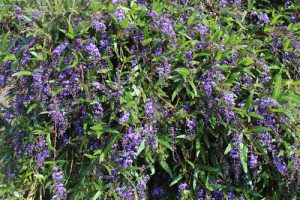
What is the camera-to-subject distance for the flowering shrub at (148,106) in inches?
116

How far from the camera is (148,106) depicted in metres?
2.95

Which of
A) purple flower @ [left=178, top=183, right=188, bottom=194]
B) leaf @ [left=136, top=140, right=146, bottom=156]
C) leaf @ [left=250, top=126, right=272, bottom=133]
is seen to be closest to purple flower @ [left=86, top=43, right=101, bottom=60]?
leaf @ [left=136, top=140, right=146, bottom=156]

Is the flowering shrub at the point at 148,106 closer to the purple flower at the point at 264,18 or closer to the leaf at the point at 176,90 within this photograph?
the leaf at the point at 176,90

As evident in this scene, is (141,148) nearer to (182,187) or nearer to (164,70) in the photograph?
(182,187)

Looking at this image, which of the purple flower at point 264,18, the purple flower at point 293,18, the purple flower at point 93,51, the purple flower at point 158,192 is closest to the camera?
the purple flower at point 93,51

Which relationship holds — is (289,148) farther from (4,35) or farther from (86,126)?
(4,35)

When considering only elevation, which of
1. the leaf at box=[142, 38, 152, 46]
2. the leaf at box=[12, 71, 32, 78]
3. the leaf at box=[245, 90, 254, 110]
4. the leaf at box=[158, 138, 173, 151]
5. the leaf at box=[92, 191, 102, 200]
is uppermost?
the leaf at box=[142, 38, 152, 46]

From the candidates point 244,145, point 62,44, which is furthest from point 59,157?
point 244,145

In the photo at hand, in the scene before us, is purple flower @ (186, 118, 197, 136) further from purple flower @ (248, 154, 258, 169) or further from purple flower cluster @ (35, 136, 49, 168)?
purple flower cluster @ (35, 136, 49, 168)

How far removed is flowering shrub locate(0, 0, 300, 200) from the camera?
116 inches

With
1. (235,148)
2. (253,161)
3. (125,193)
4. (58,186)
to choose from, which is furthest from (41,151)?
(253,161)

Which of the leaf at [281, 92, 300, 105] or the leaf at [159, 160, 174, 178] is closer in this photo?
the leaf at [281, 92, 300, 105]

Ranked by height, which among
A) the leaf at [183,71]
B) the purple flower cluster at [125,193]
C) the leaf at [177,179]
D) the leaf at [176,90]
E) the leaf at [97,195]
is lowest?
the leaf at [97,195]

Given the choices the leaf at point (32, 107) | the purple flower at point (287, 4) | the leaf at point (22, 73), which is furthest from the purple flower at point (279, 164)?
the leaf at point (22, 73)
